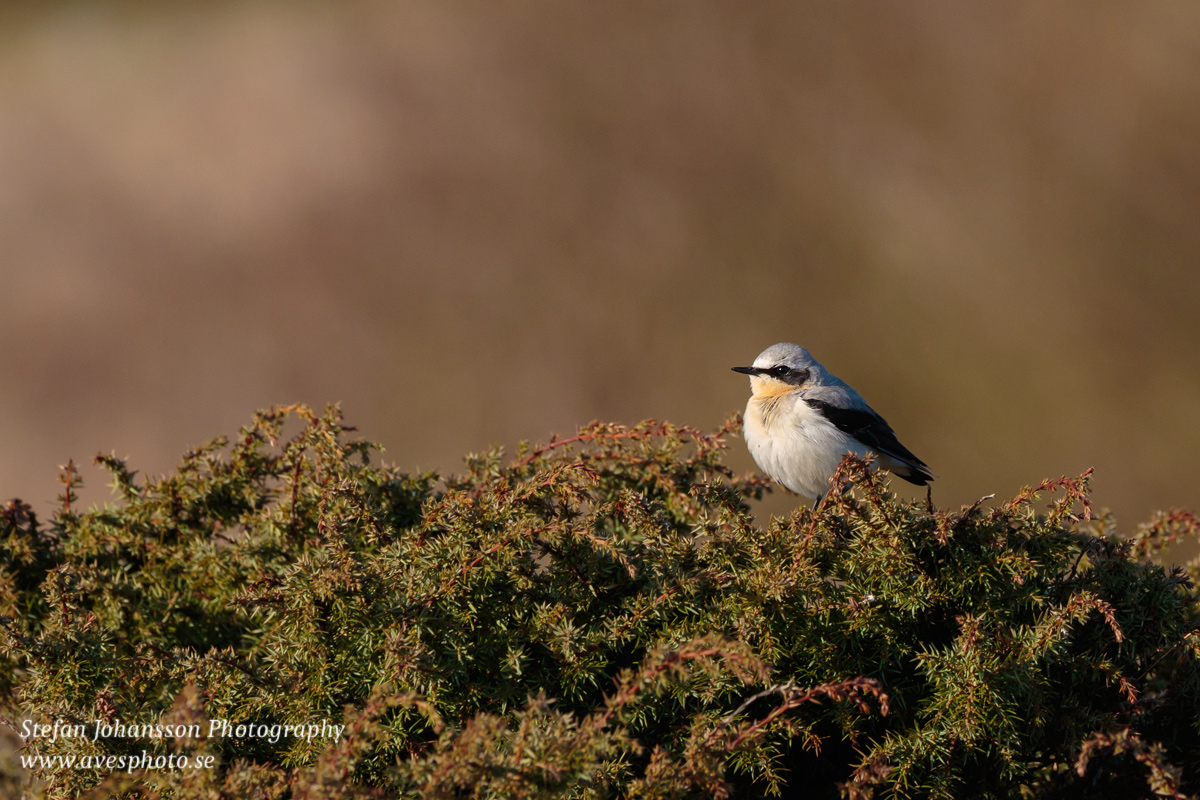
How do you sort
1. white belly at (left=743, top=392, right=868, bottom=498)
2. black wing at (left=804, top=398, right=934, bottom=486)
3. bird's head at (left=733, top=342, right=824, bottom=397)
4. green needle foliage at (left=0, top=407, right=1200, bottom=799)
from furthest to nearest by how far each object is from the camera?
1. bird's head at (left=733, top=342, right=824, bottom=397)
2. black wing at (left=804, top=398, right=934, bottom=486)
3. white belly at (left=743, top=392, right=868, bottom=498)
4. green needle foliage at (left=0, top=407, right=1200, bottom=799)

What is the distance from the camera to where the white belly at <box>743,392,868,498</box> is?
141 inches

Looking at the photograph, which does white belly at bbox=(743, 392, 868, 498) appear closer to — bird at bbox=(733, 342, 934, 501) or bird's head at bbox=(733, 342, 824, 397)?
bird at bbox=(733, 342, 934, 501)

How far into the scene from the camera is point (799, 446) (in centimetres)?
363

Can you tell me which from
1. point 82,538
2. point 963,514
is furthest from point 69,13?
point 963,514

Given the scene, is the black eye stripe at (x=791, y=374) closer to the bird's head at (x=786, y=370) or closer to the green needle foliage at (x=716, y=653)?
the bird's head at (x=786, y=370)

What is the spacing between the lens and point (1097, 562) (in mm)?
1979

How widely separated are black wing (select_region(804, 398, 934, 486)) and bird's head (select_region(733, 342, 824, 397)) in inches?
7.6

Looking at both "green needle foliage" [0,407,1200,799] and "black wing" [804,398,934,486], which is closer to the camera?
"green needle foliage" [0,407,1200,799]

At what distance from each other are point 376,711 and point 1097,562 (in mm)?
1535

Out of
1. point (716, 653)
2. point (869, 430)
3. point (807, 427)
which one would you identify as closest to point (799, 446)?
point (807, 427)

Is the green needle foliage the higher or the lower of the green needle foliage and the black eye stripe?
the lower

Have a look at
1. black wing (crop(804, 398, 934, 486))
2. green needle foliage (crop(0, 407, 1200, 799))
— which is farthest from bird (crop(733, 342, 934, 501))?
green needle foliage (crop(0, 407, 1200, 799))

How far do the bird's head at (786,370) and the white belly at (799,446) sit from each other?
15 cm

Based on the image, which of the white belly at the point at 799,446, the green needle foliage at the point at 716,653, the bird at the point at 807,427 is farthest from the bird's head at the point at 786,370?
A: the green needle foliage at the point at 716,653
